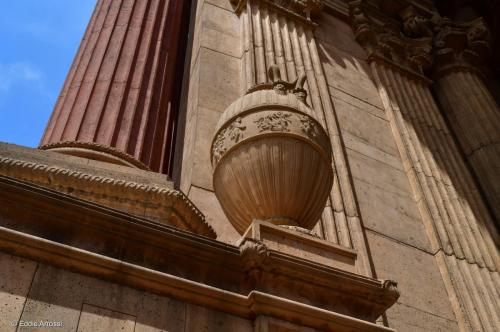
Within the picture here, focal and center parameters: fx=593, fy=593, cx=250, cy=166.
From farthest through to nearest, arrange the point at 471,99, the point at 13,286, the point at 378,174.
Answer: the point at 471,99 < the point at 378,174 < the point at 13,286

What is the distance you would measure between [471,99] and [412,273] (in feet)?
22.6

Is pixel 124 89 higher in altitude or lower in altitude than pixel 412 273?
higher

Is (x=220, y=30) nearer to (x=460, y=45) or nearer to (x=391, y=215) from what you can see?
(x=391, y=215)

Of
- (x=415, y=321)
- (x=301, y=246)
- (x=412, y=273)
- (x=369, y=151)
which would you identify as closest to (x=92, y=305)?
(x=301, y=246)

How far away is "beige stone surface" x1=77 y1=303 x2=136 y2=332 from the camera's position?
10.2 ft

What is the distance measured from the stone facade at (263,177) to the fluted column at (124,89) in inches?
1.4

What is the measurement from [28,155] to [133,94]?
14.8 ft

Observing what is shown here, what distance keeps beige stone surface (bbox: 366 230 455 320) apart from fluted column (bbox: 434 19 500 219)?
3.46 metres

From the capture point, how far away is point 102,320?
316 cm

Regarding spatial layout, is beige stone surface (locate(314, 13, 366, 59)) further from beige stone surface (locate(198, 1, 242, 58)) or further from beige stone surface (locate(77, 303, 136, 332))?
beige stone surface (locate(77, 303, 136, 332))

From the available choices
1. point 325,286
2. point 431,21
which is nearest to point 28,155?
point 325,286

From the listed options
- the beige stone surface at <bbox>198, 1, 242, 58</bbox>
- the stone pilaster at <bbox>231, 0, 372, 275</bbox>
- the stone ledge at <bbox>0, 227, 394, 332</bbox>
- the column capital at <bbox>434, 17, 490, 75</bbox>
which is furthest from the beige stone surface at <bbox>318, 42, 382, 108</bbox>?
the stone ledge at <bbox>0, 227, 394, 332</bbox>

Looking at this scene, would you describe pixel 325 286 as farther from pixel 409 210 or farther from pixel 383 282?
pixel 409 210

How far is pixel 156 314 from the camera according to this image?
3365 millimetres
